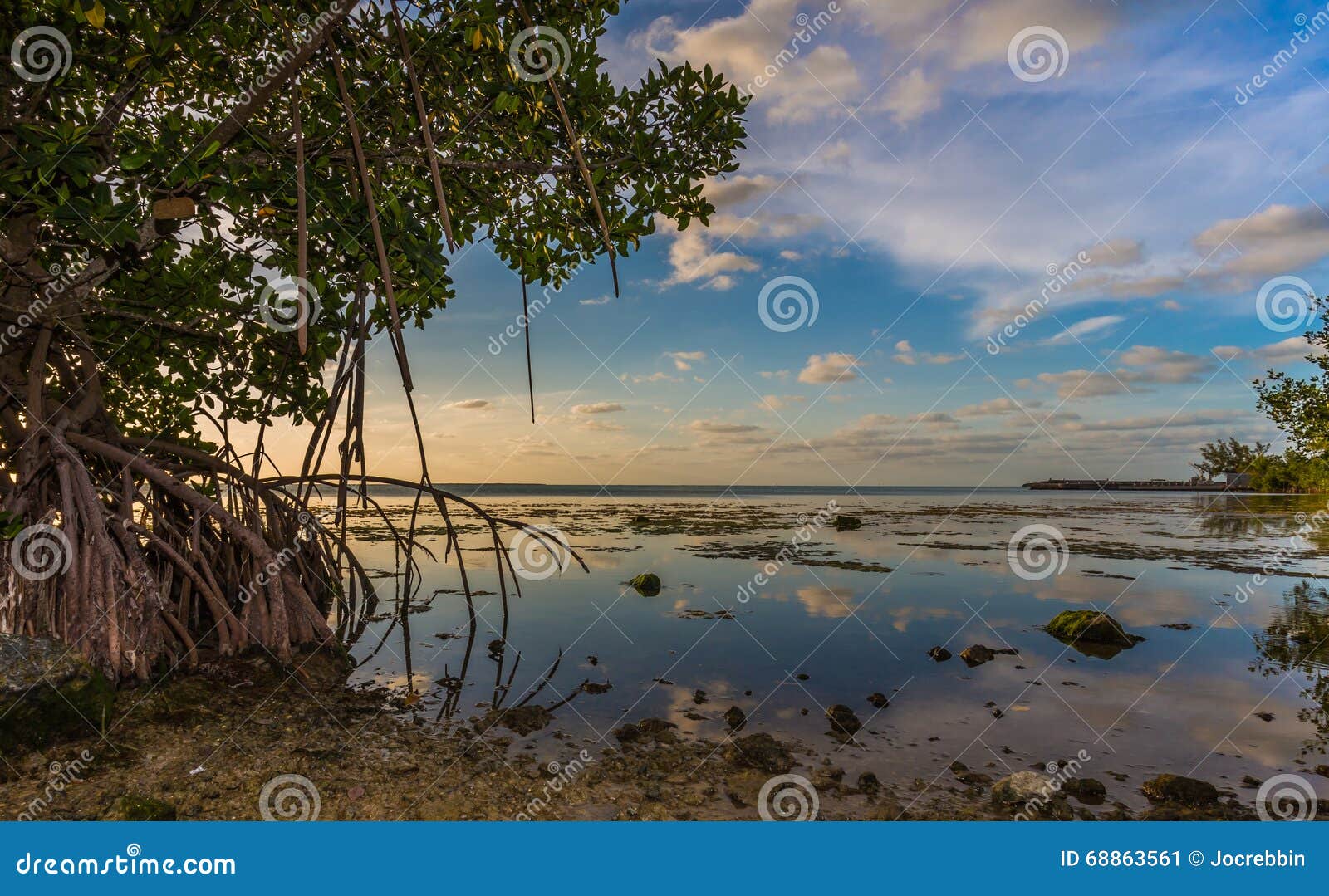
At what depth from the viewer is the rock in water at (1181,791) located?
3.63 meters

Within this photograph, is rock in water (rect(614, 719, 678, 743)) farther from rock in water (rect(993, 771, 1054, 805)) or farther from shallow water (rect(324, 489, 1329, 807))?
rock in water (rect(993, 771, 1054, 805))

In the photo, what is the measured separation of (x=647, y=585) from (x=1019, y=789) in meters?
6.83

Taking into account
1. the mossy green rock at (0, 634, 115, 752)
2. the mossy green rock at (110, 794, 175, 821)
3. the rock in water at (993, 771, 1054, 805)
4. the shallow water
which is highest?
the mossy green rock at (0, 634, 115, 752)

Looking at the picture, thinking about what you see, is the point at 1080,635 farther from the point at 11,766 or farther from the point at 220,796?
the point at 11,766

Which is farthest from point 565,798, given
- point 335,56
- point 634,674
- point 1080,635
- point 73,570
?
point 1080,635

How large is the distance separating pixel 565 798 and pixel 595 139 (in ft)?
15.6

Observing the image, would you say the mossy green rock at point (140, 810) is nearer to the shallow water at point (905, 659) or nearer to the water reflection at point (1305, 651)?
the shallow water at point (905, 659)

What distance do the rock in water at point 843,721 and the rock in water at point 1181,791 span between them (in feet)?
5.72

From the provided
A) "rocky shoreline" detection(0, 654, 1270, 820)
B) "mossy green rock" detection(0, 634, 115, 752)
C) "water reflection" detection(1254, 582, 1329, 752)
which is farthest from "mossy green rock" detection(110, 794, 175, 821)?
"water reflection" detection(1254, 582, 1329, 752)

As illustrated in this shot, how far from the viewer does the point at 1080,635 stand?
7379 millimetres

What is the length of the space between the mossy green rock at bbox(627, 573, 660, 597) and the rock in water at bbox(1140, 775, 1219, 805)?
6.63 m

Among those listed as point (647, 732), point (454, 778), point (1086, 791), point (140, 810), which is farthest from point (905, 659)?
point (140, 810)

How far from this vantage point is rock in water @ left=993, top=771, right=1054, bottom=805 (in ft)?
11.7

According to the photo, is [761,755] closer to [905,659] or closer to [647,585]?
[905,659]
